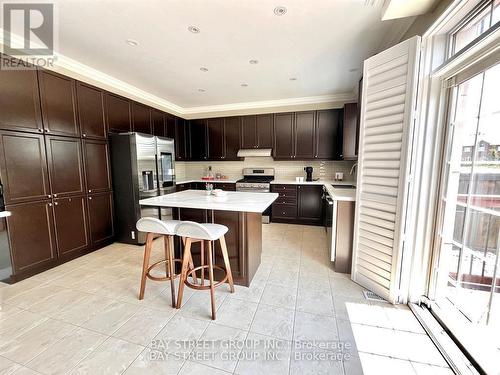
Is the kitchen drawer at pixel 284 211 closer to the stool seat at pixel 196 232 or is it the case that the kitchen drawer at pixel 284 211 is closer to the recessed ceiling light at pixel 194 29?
the stool seat at pixel 196 232

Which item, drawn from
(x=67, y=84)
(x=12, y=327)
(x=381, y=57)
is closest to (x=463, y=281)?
(x=381, y=57)

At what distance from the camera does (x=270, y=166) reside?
5.12 metres

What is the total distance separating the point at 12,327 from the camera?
1.67 m

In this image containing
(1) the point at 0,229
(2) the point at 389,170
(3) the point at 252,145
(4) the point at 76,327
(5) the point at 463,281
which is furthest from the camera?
(3) the point at 252,145

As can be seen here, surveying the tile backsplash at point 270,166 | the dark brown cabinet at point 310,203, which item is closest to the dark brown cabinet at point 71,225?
the tile backsplash at point 270,166

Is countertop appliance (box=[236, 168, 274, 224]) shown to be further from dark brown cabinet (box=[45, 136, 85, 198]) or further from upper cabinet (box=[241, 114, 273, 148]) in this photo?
dark brown cabinet (box=[45, 136, 85, 198])

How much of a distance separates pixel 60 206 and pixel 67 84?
1.59 metres

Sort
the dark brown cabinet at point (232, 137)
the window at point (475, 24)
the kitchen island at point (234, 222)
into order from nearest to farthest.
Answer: the window at point (475, 24) < the kitchen island at point (234, 222) < the dark brown cabinet at point (232, 137)

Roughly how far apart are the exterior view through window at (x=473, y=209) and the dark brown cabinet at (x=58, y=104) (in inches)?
162

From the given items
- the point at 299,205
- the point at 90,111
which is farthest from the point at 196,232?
the point at 299,205

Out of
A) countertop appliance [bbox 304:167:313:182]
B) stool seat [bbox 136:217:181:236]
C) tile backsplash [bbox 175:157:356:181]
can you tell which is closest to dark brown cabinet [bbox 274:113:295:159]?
tile backsplash [bbox 175:157:356:181]

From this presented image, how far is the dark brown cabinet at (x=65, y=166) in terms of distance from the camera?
2.59 meters

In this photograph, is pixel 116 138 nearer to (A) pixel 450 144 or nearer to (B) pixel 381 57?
(B) pixel 381 57

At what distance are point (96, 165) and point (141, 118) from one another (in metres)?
1.21
